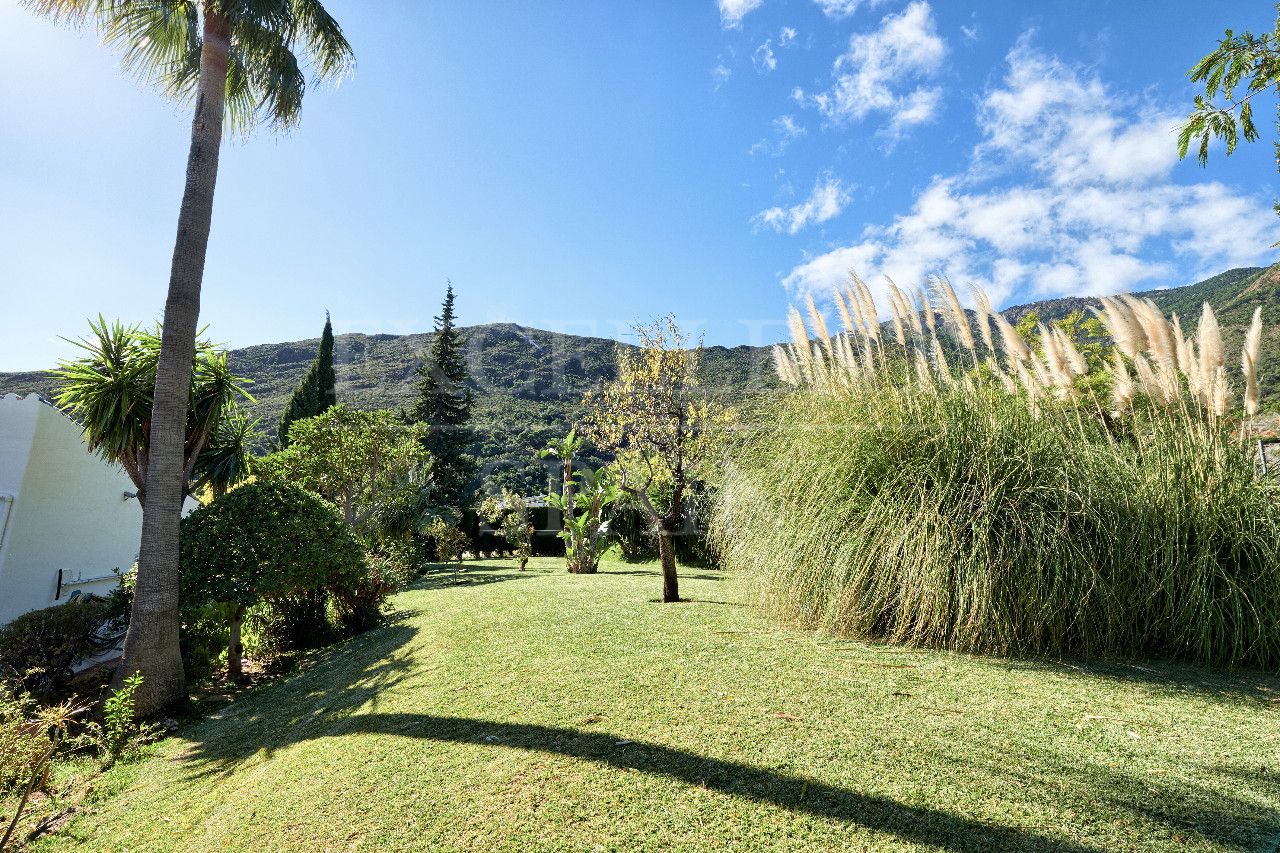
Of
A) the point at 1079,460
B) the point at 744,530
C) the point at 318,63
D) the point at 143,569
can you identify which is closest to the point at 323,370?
the point at 318,63

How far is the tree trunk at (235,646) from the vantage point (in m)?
6.22

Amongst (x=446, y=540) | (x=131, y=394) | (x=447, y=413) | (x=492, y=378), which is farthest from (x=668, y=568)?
Answer: (x=492, y=378)

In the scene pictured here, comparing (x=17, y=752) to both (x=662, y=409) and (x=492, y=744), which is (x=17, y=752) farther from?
(x=662, y=409)

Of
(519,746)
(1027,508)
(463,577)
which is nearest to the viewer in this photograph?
(519,746)

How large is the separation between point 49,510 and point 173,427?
14.6 feet

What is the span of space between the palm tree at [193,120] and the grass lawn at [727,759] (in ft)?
4.64

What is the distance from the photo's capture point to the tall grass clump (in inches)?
146

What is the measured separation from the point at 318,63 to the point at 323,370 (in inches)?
856

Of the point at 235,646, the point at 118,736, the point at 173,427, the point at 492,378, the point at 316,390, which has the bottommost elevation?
the point at 118,736

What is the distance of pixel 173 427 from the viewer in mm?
5477

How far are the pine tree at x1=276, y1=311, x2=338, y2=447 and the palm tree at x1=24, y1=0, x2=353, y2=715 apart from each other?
762 inches

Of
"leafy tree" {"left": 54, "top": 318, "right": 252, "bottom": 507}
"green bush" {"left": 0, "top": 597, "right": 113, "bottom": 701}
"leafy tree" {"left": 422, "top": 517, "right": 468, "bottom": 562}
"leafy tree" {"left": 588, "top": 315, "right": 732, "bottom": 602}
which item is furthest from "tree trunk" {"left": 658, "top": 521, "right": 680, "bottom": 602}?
"leafy tree" {"left": 422, "top": 517, "right": 468, "bottom": 562}

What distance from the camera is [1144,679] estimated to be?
3344 millimetres

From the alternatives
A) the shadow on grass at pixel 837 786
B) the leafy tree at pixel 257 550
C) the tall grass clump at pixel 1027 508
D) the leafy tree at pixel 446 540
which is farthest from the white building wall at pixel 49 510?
the tall grass clump at pixel 1027 508
